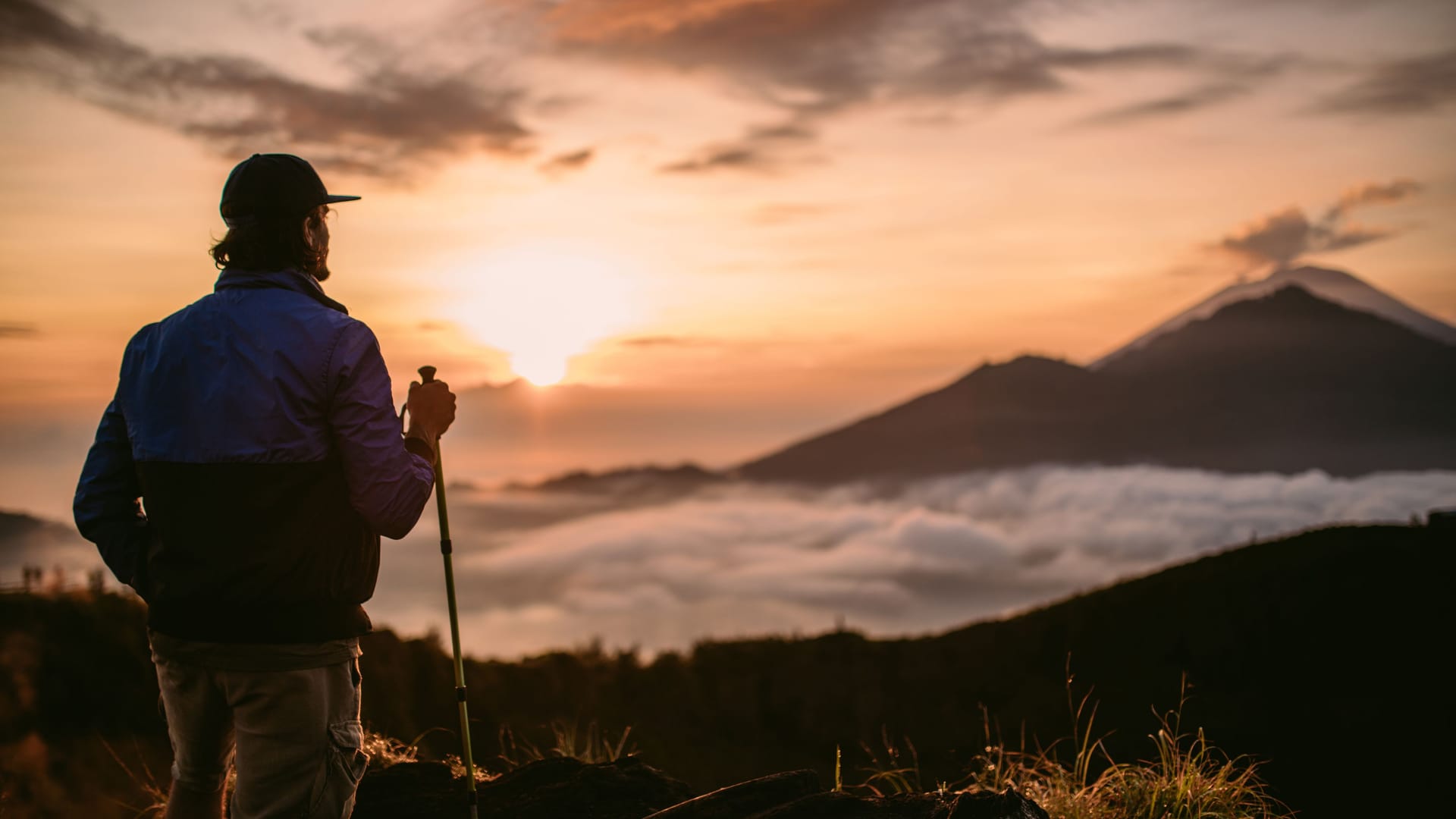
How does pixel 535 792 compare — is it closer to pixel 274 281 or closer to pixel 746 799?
pixel 746 799

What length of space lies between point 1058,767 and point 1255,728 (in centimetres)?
2372

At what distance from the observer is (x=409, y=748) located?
636 centimetres

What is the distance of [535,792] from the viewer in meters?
4.97

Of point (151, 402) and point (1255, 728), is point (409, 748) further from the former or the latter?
point (1255, 728)

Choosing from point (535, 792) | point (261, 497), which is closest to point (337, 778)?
point (261, 497)

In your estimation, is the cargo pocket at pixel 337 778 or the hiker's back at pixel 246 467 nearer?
the hiker's back at pixel 246 467

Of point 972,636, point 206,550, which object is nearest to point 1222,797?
point 206,550

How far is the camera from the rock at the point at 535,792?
4.79m

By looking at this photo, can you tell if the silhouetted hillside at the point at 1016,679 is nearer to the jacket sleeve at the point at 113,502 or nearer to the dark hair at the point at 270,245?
the jacket sleeve at the point at 113,502

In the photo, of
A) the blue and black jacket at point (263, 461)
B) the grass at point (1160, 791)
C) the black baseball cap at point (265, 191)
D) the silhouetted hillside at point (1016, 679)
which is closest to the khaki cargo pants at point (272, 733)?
the blue and black jacket at point (263, 461)

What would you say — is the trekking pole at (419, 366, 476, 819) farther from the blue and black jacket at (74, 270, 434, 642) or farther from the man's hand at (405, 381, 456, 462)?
the blue and black jacket at (74, 270, 434, 642)

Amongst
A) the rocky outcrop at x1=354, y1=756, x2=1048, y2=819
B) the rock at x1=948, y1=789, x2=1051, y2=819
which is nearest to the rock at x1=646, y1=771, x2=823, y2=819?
the rocky outcrop at x1=354, y1=756, x2=1048, y2=819

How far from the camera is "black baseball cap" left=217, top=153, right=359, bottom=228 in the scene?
3.04 m

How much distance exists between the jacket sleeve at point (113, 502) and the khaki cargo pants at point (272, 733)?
1.14 ft
